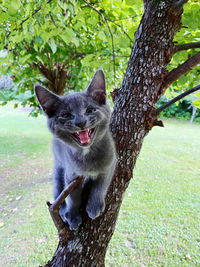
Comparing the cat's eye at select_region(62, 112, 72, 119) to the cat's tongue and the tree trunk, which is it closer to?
the cat's tongue

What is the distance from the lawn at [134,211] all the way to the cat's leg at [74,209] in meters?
0.70

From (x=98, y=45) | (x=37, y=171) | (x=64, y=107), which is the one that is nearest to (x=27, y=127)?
(x=37, y=171)

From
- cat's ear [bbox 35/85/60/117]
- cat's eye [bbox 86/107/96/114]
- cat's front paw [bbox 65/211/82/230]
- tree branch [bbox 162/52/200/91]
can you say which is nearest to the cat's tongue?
cat's eye [bbox 86/107/96/114]

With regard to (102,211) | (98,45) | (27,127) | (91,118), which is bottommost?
(27,127)

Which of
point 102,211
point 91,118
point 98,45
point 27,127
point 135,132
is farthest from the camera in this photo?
point 27,127

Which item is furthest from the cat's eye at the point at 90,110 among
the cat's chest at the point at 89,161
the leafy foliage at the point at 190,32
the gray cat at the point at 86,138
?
the leafy foliage at the point at 190,32

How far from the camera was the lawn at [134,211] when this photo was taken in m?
2.52

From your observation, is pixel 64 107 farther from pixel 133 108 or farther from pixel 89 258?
pixel 89 258

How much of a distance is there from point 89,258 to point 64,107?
2.96 feet

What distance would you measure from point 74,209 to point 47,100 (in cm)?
71

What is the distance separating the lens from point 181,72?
1.29m

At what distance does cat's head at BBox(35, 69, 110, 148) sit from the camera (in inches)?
42.9

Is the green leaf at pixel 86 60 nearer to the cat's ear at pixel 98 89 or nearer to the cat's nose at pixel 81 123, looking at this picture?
the cat's ear at pixel 98 89

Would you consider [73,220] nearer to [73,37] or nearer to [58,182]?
[58,182]
